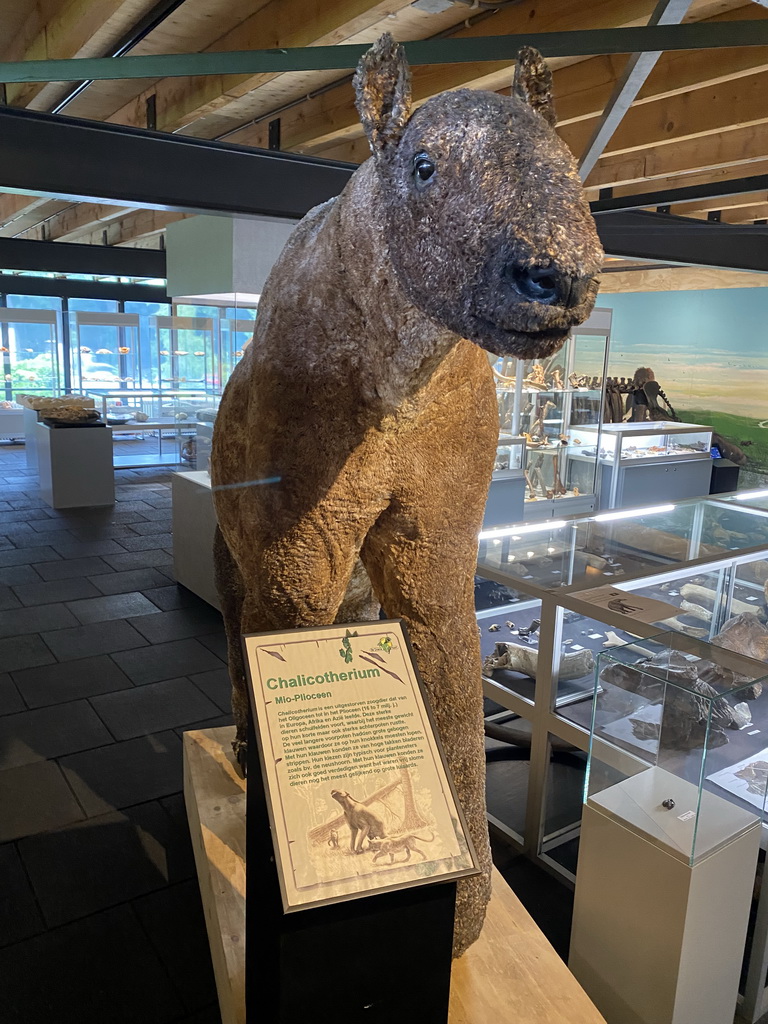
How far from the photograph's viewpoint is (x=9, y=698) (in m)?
3.73

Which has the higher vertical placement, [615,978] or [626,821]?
[626,821]

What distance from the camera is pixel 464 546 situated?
1637mm

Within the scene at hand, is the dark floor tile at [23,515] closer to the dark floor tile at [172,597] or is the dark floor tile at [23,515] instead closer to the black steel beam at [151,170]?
the dark floor tile at [172,597]

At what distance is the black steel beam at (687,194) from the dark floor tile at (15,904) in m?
3.37

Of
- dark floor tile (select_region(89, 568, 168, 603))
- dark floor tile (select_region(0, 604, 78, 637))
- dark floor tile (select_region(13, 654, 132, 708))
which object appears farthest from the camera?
dark floor tile (select_region(89, 568, 168, 603))

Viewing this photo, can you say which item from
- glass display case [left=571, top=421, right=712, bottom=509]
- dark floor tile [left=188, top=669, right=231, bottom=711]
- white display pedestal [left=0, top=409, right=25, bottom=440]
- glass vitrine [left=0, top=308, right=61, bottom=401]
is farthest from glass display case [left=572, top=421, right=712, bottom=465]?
white display pedestal [left=0, top=409, right=25, bottom=440]

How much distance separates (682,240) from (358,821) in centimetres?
367

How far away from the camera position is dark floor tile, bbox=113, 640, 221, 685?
13.3 feet

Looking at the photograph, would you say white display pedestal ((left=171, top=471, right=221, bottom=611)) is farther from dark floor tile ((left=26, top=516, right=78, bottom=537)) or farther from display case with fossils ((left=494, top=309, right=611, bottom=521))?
display case with fossils ((left=494, top=309, right=611, bottom=521))

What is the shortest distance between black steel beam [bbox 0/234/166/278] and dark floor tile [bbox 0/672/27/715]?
5.55 metres

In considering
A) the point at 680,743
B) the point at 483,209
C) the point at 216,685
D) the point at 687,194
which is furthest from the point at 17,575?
the point at 483,209

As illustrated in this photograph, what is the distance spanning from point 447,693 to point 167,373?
8991 mm

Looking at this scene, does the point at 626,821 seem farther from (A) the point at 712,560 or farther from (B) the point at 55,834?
(B) the point at 55,834

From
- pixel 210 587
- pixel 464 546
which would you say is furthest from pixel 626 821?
pixel 210 587
